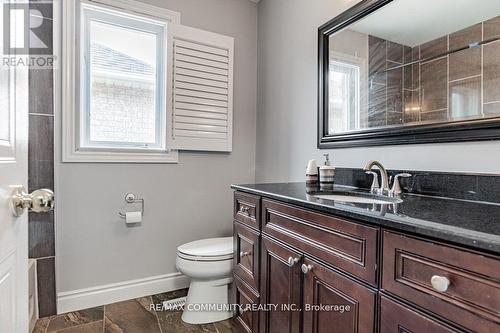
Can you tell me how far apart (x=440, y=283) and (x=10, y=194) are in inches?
→ 39.3

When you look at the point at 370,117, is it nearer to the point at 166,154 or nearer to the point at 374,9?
the point at 374,9

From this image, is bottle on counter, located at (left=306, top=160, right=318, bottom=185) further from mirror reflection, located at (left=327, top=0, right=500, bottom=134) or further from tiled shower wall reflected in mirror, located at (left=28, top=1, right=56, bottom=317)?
tiled shower wall reflected in mirror, located at (left=28, top=1, right=56, bottom=317)

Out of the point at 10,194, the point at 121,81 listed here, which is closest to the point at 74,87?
the point at 121,81

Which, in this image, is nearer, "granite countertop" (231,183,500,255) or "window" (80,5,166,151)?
"granite countertop" (231,183,500,255)

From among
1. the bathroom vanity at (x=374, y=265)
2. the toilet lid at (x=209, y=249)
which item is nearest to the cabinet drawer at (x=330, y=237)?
the bathroom vanity at (x=374, y=265)

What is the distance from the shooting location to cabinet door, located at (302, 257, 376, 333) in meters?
0.81

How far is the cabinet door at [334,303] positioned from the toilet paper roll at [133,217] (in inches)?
55.1

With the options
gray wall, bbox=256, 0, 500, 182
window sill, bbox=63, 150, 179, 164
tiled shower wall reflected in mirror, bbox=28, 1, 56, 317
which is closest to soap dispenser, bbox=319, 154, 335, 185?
gray wall, bbox=256, 0, 500, 182

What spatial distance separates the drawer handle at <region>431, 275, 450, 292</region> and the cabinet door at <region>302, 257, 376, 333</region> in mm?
187

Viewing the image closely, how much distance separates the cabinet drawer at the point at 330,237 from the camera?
0.80m

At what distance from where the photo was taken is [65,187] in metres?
1.89

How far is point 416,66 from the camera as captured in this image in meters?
1.28

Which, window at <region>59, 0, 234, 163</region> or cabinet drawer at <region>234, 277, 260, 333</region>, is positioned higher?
window at <region>59, 0, 234, 163</region>

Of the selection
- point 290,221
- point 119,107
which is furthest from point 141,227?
point 290,221
